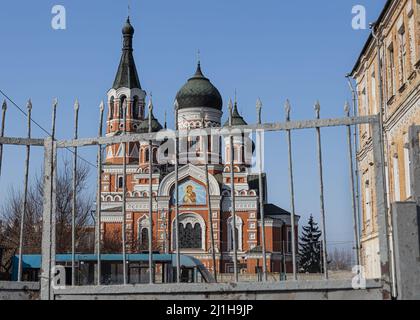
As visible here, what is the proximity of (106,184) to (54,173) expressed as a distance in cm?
4718

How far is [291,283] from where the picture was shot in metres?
4.54

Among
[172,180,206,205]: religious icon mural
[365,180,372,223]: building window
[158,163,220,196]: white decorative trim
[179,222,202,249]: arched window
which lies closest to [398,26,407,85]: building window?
[365,180,372,223]: building window

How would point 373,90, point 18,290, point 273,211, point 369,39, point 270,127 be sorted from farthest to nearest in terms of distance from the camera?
point 273,211, point 373,90, point 369,39, point 18,290, point 270,127

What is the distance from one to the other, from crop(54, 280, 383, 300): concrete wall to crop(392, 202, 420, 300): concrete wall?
207 mm

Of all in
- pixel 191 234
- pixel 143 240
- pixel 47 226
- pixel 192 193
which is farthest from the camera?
pixel 191 234

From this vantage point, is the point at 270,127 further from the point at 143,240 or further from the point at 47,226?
the point at 143,240

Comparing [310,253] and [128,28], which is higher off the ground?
[128,28]

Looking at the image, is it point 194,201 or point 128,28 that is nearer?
point 194,201

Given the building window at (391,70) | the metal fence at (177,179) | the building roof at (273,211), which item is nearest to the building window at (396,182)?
the building window at (391,70)

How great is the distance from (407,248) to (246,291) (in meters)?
1.22

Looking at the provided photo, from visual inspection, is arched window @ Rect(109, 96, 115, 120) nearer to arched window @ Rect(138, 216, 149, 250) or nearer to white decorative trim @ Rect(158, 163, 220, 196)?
white decorative trim @ Rect(158, 163, 220, 196)

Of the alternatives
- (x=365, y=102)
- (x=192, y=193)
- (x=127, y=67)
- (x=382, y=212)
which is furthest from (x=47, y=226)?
(x=127, y=67)

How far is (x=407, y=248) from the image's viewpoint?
4285 mm

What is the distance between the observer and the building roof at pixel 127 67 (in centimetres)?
5578
